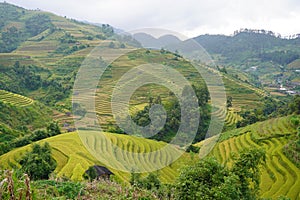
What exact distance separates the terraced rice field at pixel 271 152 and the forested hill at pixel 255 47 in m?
61.7

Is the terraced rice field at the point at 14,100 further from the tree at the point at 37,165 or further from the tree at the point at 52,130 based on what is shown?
the tree at the point at 37,165

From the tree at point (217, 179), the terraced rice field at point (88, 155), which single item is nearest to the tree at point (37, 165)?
the terraced rice field at point (88, 155)

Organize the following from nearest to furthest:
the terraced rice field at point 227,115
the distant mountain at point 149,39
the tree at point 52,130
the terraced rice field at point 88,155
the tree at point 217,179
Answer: the tree at point 217,179 < the distant mountain at point 149,39 < the terraced rice field at point 88,155 < the tree at point 52,130 < the terraced rice field at point 227,115

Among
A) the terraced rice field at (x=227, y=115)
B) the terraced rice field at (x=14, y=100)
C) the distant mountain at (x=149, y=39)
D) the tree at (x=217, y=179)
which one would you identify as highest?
the distant mountain at (x=149, y=39)

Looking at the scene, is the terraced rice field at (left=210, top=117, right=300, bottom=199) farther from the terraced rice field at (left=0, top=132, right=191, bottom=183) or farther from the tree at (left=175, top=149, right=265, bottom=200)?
the terraced rice field at (left=0, top=132, right=191, bottom=183)

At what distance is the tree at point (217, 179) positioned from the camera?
5445 millimetres

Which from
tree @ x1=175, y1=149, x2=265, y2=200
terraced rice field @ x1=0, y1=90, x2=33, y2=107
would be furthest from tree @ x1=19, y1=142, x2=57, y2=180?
terraced rice field @ x1=0, y1=90, x2=33, y2=107

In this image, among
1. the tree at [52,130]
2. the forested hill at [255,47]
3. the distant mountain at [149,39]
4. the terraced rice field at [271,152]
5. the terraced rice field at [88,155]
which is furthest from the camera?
the forested hill at [255,47]

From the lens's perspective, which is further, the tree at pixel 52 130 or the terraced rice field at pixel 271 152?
the tree at pixel 52 130

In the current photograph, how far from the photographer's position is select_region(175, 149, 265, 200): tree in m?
5.45

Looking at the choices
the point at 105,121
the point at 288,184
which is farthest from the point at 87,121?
the point at 288,184

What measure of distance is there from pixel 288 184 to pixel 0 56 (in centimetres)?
3658

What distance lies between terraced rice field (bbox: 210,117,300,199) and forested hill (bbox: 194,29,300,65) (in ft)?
203

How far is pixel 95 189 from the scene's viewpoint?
561cm
